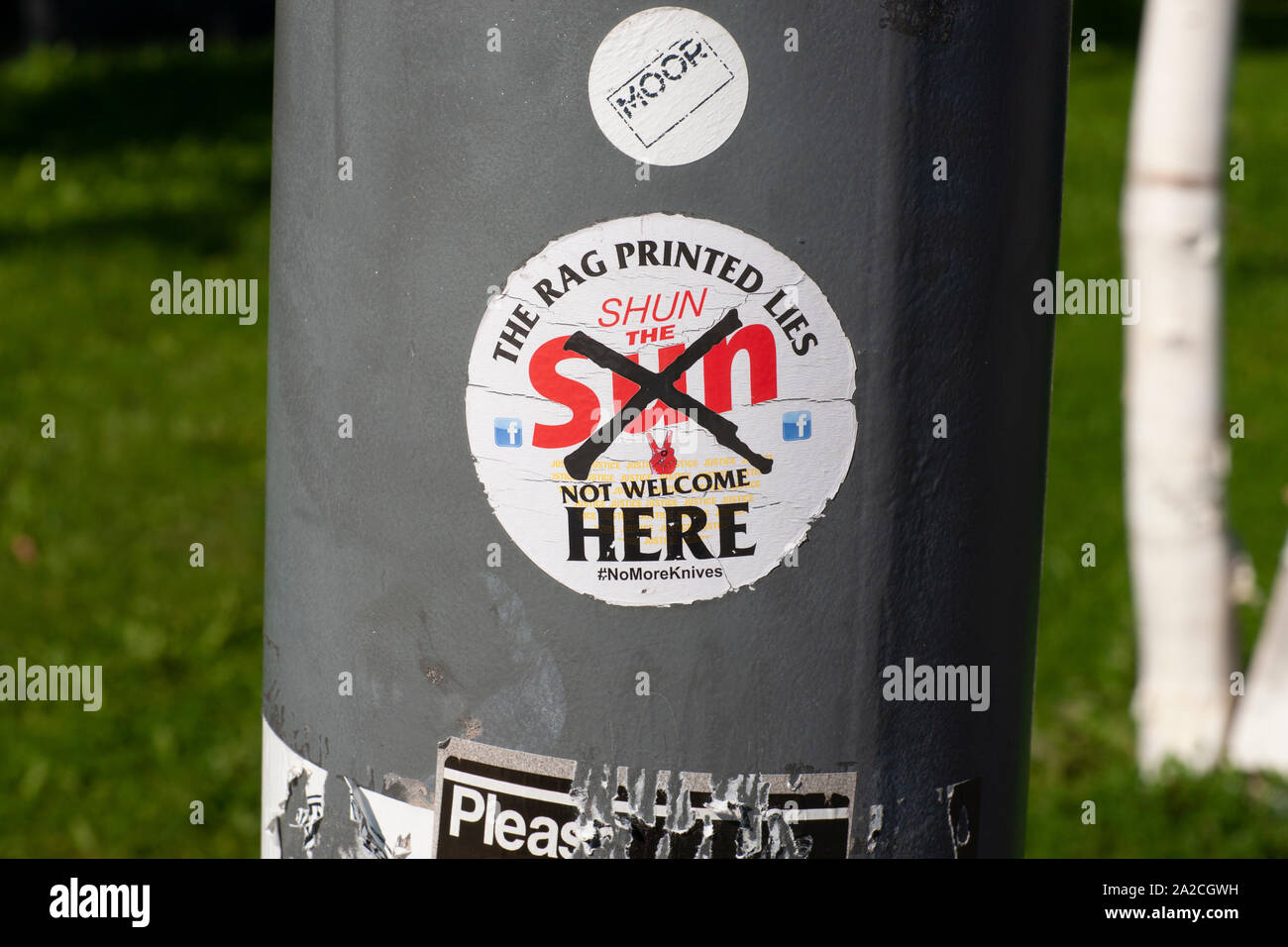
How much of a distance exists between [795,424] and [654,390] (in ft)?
0.50

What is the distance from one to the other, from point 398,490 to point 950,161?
0.69 meters

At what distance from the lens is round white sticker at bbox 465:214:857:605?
Result: 4.91ft

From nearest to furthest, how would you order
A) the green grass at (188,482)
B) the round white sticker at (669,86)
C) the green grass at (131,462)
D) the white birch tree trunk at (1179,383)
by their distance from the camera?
1. the round white sticker at (669,86)
2. the white birch tree trunk at (1179,383)
3. the green grass at (188,482)
4. the green grass at (131,462)

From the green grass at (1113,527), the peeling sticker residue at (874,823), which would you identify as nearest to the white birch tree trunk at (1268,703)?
the green grass at (1113,527)

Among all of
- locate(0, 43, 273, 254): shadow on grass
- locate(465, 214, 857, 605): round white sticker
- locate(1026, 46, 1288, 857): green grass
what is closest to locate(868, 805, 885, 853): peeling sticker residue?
locate(465, 214, 857, 605): round white sticker

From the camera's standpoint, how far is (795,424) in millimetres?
1528

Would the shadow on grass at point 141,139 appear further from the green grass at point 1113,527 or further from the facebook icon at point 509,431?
the facebook icon at point 509,431

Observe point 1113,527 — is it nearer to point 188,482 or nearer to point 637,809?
point 188,482

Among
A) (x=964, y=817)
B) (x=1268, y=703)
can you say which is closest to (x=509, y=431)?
(x=964, y=817)

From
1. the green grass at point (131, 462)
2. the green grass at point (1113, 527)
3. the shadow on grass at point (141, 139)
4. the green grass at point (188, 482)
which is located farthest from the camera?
the shadow on grass at point (141, 139)

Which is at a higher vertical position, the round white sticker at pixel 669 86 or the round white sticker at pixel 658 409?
the round white sticker at pixel 669 86

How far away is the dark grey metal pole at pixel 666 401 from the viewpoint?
1.47m

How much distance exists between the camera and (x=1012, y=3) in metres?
1.54
